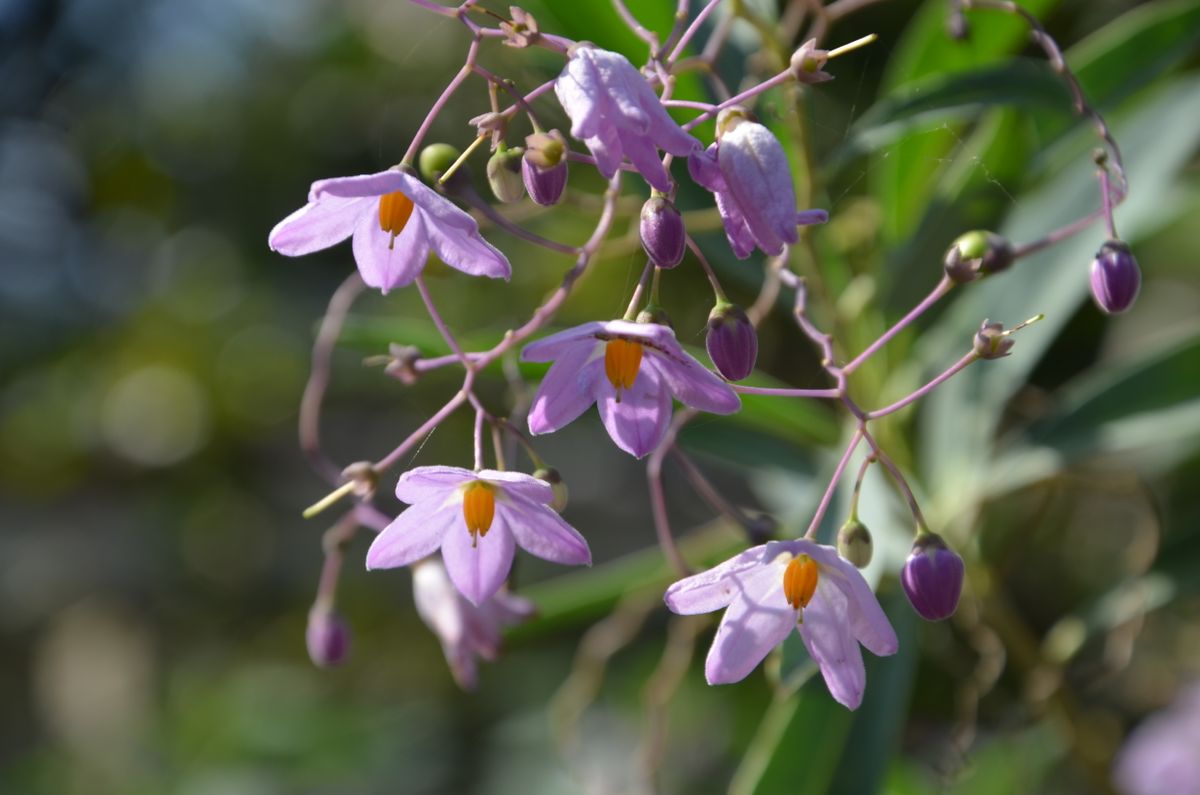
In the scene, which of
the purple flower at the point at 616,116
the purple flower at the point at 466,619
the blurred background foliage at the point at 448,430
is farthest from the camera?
the blurred background foliage at the point at 448,430

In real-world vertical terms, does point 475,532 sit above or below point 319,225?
below

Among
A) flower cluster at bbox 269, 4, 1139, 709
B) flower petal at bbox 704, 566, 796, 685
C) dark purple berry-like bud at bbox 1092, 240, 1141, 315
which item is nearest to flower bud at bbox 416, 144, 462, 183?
flower cluster at bbox 269, 4, 1139, 709

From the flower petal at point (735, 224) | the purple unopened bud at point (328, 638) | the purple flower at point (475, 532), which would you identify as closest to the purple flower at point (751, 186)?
the flower petal at point (735, 224)

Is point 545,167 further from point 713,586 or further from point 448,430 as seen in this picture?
point 448,430

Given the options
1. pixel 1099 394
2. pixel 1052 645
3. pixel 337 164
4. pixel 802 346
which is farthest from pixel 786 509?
pixel 337 164

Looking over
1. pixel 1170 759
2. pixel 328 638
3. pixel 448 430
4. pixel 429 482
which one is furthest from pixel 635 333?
pixel 448 430

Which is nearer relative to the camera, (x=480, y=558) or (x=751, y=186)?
(x=751, y=186)

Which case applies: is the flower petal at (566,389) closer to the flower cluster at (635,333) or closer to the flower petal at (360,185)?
the flower cluster at (635,333)
